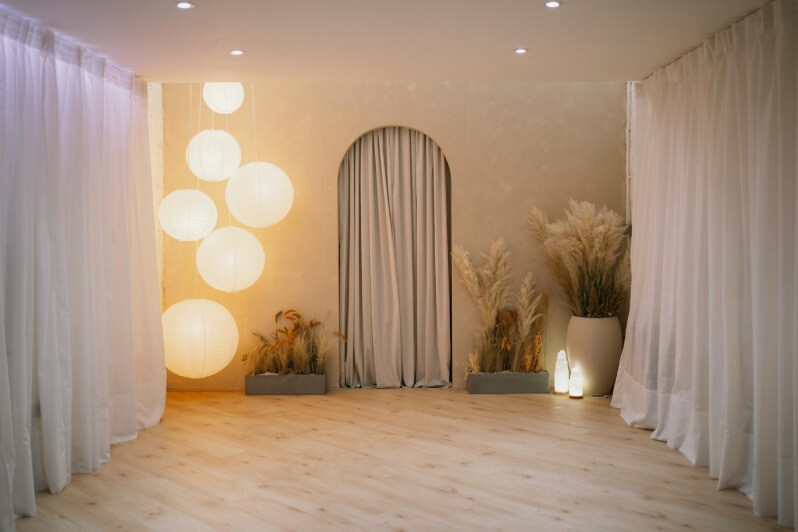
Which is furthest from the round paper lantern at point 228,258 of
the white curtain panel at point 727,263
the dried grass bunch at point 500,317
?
the white curtain panel at point 727,263

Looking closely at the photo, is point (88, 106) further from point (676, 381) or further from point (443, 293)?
point (676, 381)

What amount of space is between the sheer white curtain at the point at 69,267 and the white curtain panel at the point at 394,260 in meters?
1.63

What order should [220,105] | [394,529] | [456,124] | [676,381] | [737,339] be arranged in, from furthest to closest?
1. [456,124]
2. [220,105]
3. [676,381]
4. [737,339]
5. [394,529]

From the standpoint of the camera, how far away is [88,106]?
13.3ft

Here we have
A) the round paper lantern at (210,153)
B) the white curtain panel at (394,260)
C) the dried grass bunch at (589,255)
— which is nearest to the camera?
the round paper lantern at (210,153)

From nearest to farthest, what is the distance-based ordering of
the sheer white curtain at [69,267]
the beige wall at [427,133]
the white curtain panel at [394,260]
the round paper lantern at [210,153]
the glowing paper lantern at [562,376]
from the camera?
1. the sheer white curtain at [69,267]
2. the round paper lantern at [210,153]
3. the glowing paper lantern at [562,376]
4. the beige wall at [427,133]
5. the white curtain panel at [394,260]

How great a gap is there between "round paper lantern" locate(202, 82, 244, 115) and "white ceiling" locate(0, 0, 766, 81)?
1.03 feet

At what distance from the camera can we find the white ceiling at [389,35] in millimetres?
3225

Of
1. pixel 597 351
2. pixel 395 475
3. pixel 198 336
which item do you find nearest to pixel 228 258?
pixel 198 336

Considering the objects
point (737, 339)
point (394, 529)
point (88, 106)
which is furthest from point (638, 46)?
point (88, 106)

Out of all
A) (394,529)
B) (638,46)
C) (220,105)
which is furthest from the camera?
(220,105)

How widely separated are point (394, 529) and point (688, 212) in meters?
2.41

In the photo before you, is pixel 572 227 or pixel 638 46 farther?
pixel 572 227

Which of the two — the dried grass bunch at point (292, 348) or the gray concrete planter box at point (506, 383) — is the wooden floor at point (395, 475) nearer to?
the gray concrete planter box at point (506, 383)
